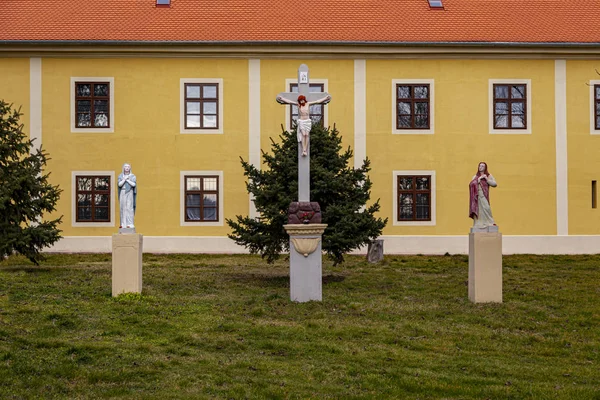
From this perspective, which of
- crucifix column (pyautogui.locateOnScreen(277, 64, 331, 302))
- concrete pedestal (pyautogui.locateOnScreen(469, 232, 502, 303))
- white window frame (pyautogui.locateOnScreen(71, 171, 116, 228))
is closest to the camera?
crucifix column (pyautogui.locateOnScreen(277, 64, 331, 302))

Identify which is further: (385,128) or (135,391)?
(385,128)

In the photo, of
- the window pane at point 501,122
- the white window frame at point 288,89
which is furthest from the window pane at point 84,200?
the window pane at point 501,122

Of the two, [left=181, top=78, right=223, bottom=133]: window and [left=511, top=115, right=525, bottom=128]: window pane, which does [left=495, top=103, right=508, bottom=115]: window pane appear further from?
[left=181, top=78, right=223, bottom=133]: window

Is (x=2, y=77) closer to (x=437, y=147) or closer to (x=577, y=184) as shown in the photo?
(x=437, y=147)

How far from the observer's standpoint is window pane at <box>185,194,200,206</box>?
84.0 feet

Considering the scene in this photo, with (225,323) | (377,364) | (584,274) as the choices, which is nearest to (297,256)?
(225,323)

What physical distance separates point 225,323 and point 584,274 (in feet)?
34.5

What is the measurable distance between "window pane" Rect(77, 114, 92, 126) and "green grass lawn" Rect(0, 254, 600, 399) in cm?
852

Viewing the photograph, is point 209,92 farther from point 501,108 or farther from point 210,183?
point 501,108

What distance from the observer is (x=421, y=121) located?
26.1m

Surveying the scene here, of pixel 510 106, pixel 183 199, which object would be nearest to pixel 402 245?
pixel 510 106

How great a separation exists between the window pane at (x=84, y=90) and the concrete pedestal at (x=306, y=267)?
13.8 meters

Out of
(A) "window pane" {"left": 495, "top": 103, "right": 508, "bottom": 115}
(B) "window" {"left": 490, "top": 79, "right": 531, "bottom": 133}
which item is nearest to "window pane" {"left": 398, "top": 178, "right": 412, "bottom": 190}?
(B) "window" {"left": 490, "top": 79, "right": 531, "bottom": 133}

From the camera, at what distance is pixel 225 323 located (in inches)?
471
